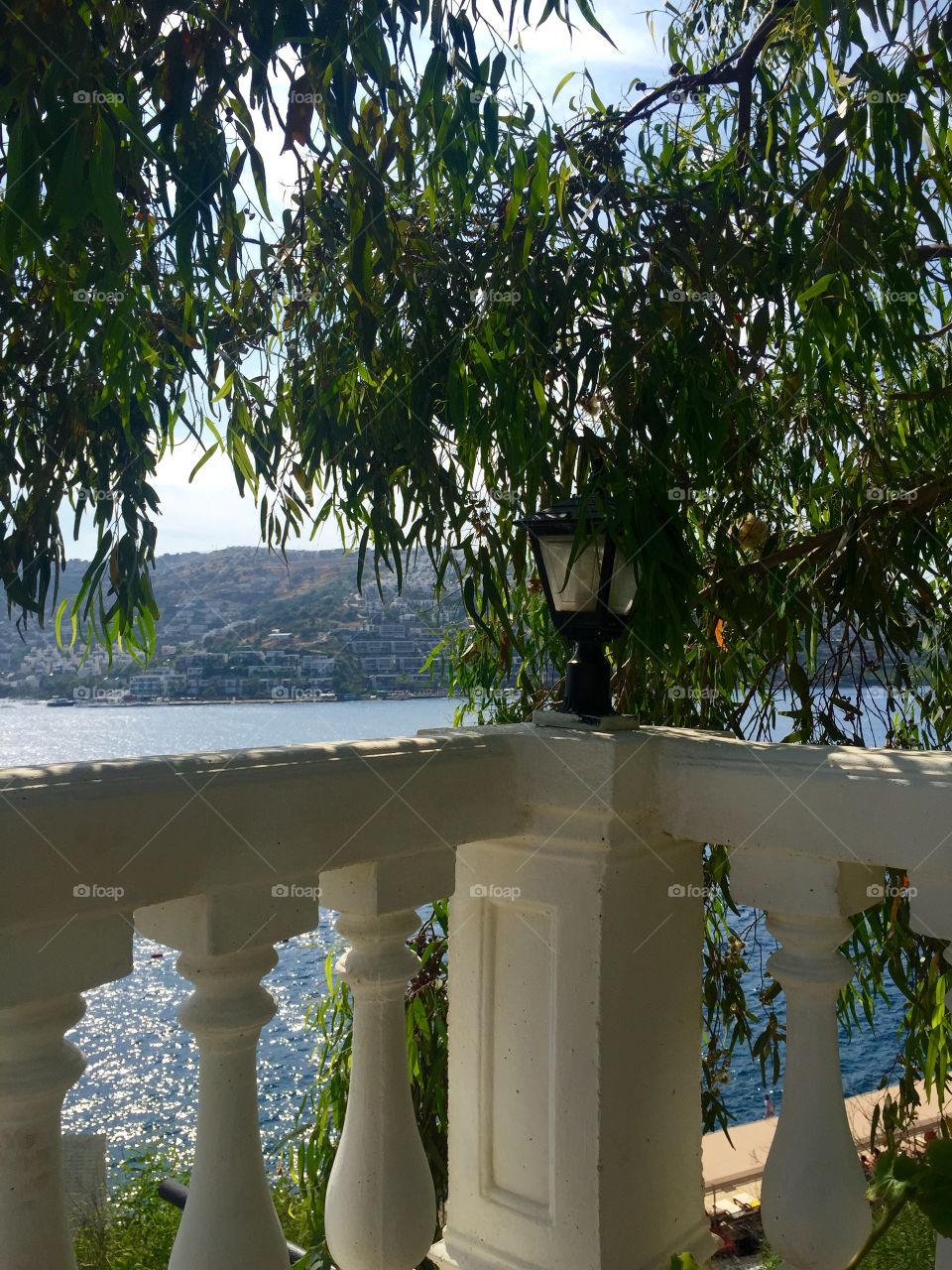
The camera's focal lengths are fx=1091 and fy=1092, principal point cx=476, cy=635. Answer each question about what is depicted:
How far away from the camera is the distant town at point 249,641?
2010 millimetres

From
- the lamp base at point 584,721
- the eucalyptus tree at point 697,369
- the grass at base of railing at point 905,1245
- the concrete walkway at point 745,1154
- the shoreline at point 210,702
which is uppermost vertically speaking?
the eucalyptus tree at point 697,369

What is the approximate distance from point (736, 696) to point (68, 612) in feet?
4.38

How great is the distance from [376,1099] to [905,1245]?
2.52 m

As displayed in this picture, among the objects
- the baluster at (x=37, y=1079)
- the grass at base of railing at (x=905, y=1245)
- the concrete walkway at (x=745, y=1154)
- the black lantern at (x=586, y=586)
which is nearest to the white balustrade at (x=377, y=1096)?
the baluster at (x=37, y=1079)

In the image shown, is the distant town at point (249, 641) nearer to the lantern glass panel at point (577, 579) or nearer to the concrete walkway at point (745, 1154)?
the lantern glass panel at point (577, 579)

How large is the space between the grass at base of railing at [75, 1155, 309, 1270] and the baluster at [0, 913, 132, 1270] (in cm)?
305

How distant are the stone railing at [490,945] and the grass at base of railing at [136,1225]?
9.18ft

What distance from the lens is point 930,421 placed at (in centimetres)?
212

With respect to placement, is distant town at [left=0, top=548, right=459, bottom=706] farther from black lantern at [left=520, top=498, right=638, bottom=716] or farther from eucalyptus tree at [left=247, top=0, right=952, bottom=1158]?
black lantern at [left=520, top=498, right=638, bottom=716]

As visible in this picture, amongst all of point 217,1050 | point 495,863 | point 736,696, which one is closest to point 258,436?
Answer: point 736,696

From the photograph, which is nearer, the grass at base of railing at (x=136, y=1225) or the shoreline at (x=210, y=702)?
the shoreline at (x=210, y=702)

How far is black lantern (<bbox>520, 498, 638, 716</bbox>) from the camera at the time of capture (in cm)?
125

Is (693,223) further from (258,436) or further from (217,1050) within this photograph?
(217,1050)

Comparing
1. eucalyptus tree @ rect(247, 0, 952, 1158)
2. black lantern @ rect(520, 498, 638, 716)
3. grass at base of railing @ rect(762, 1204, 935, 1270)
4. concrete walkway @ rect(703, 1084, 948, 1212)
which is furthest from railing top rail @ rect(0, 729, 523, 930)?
concrete walkway @ rect(703, 1084, 948, 1212)
